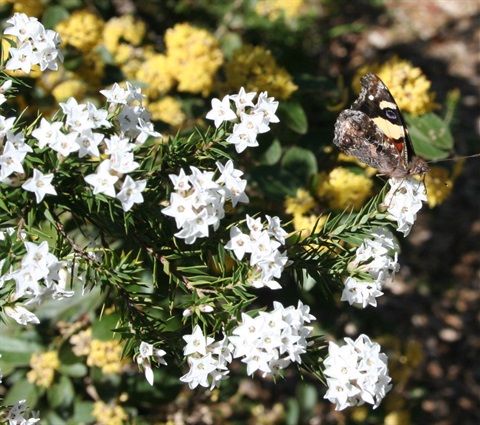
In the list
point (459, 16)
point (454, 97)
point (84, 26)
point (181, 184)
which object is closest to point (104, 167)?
point (181, 184)

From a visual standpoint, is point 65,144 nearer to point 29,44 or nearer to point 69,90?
point 29,44

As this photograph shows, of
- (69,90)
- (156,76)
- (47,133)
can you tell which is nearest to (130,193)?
(47,133)

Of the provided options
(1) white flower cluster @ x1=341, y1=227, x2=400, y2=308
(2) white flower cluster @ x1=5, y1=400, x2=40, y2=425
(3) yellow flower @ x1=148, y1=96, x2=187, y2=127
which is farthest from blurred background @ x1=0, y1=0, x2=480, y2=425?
(1) white flower cluster @ x1=341, y1=227, x2=400, y2=308

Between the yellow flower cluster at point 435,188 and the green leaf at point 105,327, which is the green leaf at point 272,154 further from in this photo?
the green leaf at point 105,327

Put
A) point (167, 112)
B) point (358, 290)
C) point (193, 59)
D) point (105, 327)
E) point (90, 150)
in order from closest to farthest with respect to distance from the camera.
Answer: point (90, 150) < point (358, 290) < point (105, 327) < point (193, 59) < point (167, 112)

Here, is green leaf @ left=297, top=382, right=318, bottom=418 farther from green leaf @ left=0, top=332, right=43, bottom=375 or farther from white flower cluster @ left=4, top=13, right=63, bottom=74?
white flower cluster @ left=4, top=13, right=63, bottom=74

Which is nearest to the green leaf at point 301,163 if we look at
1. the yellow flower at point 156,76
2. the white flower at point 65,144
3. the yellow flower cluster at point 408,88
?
the yellow flower cluster at point 408,88

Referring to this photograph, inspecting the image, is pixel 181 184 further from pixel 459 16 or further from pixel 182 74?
pixel 459 16

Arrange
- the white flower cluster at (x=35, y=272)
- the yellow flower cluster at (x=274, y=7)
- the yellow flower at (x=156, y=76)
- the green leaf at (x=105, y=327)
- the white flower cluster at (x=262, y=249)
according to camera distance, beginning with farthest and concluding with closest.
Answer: the yellow flower cluster at (x=274, y=7) → the yellow flower at (x=156, y=76) → the green leaf at (x=105, y=327) → the white flower cluster at (x=262, y=249) → the white flower cluster at (x=35, y=272)
